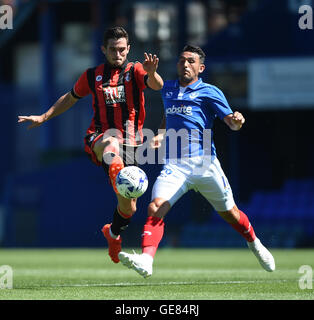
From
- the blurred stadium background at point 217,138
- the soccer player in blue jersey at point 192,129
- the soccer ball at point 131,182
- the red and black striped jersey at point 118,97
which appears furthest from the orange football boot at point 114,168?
the blurred stadium background at point 217,138

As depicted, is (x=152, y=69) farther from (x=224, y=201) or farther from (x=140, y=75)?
(x=224, y=201)

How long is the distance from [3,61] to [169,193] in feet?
88.8

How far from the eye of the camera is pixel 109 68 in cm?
919

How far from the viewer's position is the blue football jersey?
8711 millimetres

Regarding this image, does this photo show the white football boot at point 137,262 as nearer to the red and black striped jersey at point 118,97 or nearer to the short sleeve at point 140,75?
the red and black striped jersey at point 118,97

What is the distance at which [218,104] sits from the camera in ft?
28.3

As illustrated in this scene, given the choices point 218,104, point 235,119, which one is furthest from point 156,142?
point 235,119

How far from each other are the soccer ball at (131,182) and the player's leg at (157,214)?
0.14 metres

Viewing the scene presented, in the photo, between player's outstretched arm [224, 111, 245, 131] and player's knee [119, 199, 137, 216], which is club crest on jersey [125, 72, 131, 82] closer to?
player's outstretched arm [224, 111, 245, 131]

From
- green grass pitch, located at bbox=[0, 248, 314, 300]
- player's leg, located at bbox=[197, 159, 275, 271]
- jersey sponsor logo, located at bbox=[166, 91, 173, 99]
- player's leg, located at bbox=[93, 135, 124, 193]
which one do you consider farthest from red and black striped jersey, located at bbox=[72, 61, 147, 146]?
green grass pitch, located at bbox=[0, 248, 314, 300]

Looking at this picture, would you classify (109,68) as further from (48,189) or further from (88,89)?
(48,189)

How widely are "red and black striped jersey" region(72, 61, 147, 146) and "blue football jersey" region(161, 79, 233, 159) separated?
44 centimetres

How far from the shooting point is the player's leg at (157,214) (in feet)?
25.6

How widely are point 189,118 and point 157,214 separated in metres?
1.01
